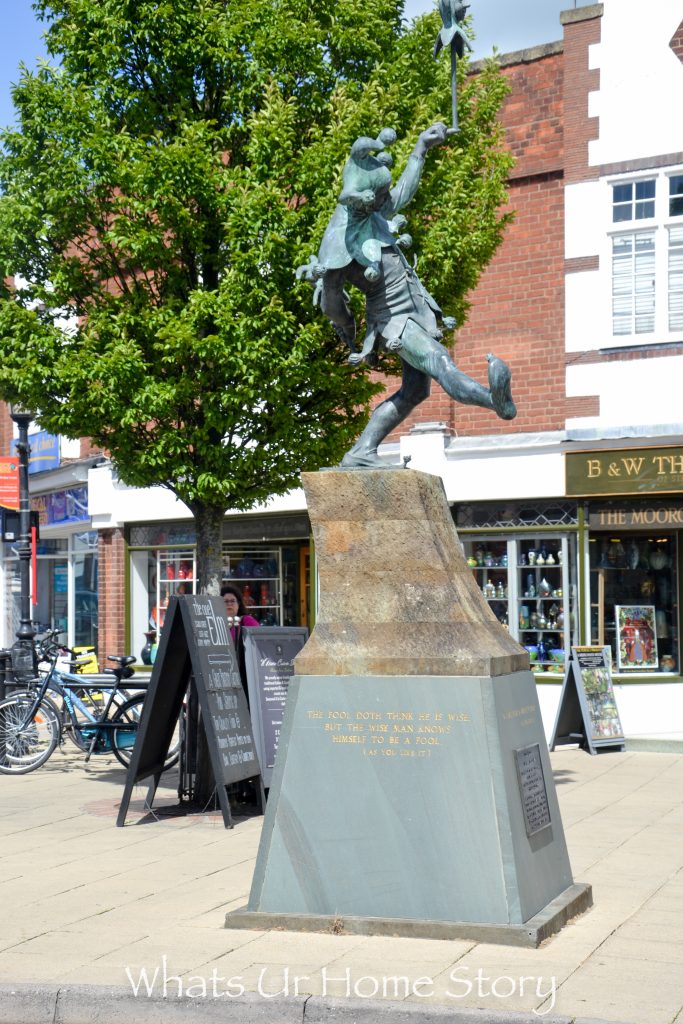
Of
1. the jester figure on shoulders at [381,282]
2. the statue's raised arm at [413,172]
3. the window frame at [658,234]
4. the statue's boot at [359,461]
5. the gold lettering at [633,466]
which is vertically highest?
the window frame at [658,234]

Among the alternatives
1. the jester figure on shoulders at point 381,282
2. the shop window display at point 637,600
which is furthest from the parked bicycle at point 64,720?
the jester figure on shoulders at point 381,282

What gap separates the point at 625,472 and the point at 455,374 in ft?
25.8

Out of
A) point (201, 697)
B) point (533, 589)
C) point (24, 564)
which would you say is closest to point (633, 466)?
point (533, 589)

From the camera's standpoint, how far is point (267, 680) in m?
10.7

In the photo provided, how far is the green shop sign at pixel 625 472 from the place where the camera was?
46.9 ft

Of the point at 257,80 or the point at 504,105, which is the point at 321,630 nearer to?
the point at 257,80

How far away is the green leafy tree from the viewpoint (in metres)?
10.8

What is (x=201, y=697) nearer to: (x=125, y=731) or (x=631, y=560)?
(x=125, y=731)

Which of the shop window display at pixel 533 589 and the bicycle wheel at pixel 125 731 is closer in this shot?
the bicycle wheel at pixel 125 731

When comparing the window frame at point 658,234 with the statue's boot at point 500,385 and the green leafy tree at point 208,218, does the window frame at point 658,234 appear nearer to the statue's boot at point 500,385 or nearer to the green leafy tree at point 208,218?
the green leafy tree at point 208,218

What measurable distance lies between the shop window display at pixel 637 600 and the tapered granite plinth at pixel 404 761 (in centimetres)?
808

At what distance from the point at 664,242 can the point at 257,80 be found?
5.82 m

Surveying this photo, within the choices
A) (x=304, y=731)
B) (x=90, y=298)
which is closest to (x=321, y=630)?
(x=304, y=731)

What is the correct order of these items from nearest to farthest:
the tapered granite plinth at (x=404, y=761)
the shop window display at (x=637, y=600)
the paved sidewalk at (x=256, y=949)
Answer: the paved sidewalk at (x=256, y=949) → the tapered granite plinth at (x=404, y=761) → the shop window display at (x=637, y=600)
